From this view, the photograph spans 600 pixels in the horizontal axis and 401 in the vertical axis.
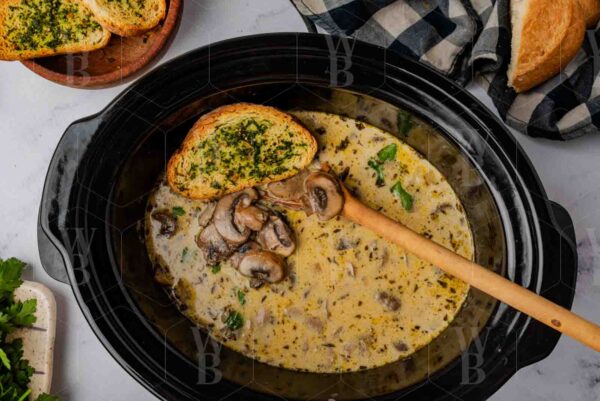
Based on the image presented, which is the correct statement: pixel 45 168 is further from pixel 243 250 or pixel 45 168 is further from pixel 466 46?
pixel 466 46

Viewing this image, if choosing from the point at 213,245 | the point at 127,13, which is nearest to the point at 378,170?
the point at 213,245

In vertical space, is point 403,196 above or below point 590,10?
below

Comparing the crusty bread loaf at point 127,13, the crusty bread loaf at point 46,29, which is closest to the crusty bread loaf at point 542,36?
the crusty bread loaf at point 127,13

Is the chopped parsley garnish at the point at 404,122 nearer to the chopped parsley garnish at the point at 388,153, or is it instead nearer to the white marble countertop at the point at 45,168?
the chopped parsley garnish at the point at 388,153

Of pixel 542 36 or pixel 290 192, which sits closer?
pixel 542 36

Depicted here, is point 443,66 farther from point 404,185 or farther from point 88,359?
point 88,359

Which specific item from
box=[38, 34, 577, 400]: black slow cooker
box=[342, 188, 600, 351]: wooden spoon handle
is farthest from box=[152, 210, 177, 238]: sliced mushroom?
box=[342, 188, 600, 351]: wooden spoon handle

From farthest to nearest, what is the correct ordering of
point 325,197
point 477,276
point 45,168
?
point 45,168
point 325,197
point 477,276
